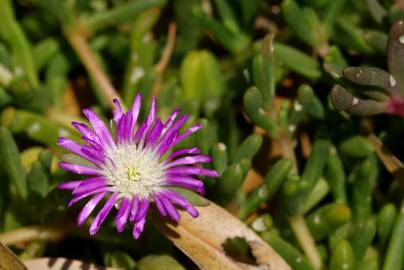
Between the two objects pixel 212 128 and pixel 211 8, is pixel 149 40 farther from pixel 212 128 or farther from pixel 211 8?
pixel 212 128

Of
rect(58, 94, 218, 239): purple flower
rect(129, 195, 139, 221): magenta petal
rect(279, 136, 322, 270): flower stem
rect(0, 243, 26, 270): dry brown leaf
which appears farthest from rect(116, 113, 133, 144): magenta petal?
rect(279, 136, 322, 270): flower stem

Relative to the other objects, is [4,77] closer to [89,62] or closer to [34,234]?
[89,62]

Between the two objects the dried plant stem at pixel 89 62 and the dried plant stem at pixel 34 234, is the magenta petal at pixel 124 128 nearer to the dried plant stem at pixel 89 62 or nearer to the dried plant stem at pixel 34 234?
the dried plant stem at pixel 34 234

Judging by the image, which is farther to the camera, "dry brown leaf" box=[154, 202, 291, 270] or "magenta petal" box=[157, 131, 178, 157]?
"dry brown leaf" box=[154, 202, 291, 270]

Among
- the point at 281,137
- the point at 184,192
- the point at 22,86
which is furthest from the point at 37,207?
the point at 281,137

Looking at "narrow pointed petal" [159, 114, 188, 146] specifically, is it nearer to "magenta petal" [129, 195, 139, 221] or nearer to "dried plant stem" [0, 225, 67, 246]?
"magenta petal" [129, 195, 139, 221]

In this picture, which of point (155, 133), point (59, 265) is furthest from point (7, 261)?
point (155, 133)
